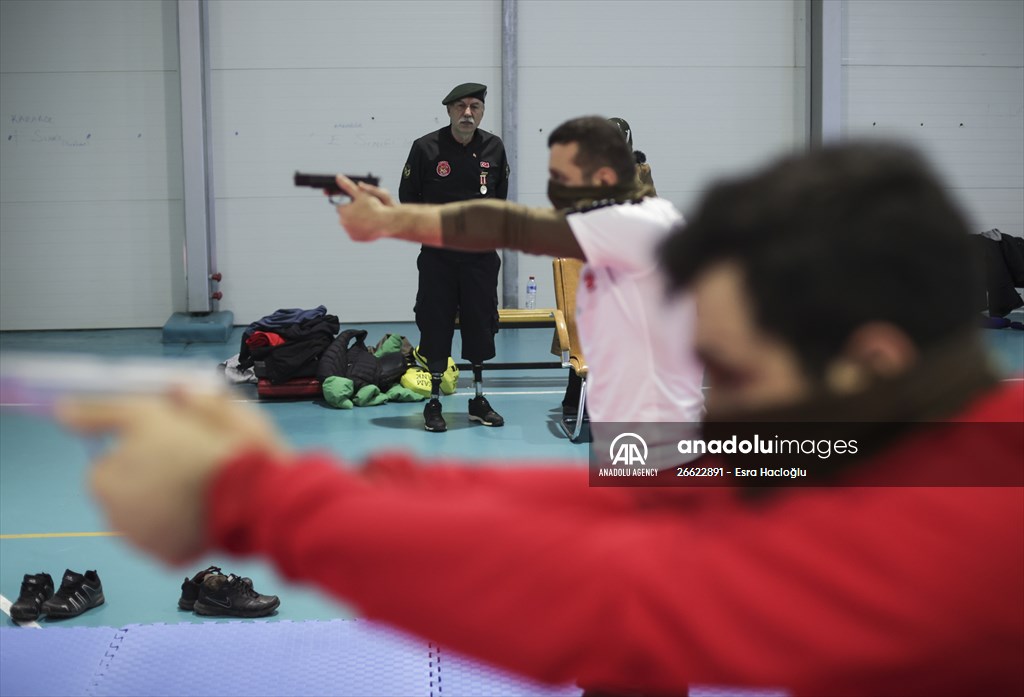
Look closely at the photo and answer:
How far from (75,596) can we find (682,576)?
422cm

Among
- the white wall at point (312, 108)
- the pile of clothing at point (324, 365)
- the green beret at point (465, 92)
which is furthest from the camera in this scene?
the white wall at point (312, 108)

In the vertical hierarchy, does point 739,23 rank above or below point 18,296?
above

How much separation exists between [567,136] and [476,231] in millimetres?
379

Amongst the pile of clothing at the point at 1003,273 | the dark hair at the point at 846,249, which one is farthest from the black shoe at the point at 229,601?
the pile of clothing at the point at 1003,273

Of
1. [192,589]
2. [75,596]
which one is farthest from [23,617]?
[192,589]

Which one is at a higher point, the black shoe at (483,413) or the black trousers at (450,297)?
the black trousers at (450,297)

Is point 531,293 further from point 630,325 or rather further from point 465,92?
point 630,325

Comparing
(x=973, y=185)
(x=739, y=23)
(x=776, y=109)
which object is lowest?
(x=973, y=185)

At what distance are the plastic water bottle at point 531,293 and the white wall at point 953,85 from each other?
430 centimetres

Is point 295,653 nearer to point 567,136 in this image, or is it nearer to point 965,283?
point 567,136

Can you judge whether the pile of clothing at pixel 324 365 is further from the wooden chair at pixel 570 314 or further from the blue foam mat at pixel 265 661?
the blue foam mat at pixel 265 661

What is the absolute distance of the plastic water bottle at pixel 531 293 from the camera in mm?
11453

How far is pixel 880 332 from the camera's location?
784 millimetres

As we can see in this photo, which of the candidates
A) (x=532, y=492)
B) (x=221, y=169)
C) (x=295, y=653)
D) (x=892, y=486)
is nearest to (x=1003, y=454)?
(x=892, y=486)
